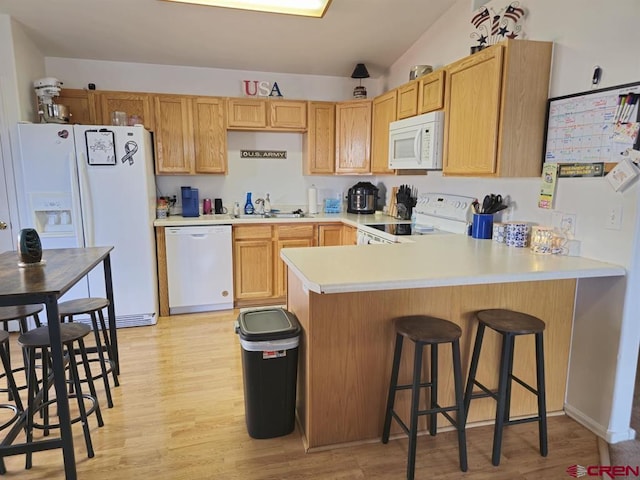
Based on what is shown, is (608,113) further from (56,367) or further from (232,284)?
(232,284)

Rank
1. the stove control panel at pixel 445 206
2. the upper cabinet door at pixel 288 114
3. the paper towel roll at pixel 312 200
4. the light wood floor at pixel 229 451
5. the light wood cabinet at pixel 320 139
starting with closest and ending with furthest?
the light wood floor at pixel 229 451 → the stove control panel at pixel 445 206 → the upper cabinet door at pixel 288 114 → the light wood cabinet at pixel 320 139 → the paper towel roll at pixel 312 200

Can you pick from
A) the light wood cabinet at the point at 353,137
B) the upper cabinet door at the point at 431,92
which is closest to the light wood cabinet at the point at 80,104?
the light wood cabinet at the point at 353,137

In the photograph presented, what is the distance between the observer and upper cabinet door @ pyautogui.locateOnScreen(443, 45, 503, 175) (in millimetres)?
2465

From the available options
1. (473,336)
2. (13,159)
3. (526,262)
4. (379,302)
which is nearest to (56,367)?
(379,302)

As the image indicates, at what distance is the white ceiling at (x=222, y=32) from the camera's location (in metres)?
3.28

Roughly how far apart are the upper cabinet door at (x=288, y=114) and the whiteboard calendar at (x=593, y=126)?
8.53 ft

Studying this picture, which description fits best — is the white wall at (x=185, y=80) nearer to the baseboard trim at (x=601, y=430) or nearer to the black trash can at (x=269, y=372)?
the black trash can at (x=269, y=372)

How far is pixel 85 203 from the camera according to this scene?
3.48 meters

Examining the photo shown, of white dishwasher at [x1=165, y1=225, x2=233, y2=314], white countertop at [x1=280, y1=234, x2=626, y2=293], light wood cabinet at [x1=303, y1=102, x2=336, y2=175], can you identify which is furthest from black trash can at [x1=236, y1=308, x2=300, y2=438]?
light wood cabinet at [x1=303, y1=102, x2=336, y2=175]

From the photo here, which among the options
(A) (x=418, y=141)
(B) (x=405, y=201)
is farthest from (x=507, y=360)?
(B) (x=405, y=201)

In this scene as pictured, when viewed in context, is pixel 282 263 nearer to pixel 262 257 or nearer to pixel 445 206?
pixel 262 257

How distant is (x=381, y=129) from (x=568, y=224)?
2227 millimetres

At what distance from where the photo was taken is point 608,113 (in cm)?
206

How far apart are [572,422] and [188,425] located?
7.04ft
